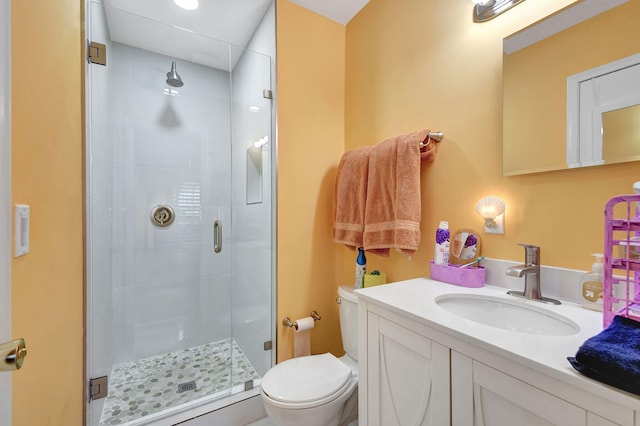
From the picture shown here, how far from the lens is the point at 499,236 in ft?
3.54

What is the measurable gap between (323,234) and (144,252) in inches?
50.8

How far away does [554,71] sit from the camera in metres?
0.94

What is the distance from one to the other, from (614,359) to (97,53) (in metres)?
2.07

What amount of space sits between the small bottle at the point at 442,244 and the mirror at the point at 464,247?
38 millimetres

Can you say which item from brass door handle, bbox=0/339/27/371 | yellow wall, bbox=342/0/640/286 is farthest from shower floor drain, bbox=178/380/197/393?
brass door handle, bbox=0/339/27/371

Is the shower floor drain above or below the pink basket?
below

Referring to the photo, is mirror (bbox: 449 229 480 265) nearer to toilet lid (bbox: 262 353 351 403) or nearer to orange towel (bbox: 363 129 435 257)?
orange towel (bbox: 363 129 435 257)

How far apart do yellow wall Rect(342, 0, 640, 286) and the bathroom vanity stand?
0.24 m

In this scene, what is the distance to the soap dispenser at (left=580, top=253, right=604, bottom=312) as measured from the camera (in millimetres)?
796

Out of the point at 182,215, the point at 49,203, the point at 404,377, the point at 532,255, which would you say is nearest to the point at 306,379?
the point at 404,377

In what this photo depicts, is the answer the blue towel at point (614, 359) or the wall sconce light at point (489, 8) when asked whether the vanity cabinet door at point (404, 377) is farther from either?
the wall sconce light at point (489, 8)

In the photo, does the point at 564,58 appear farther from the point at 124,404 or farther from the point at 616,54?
the point at 124,404

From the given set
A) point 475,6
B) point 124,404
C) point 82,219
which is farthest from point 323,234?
point 124,404

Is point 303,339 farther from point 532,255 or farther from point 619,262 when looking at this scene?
point 619,262
